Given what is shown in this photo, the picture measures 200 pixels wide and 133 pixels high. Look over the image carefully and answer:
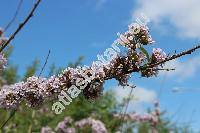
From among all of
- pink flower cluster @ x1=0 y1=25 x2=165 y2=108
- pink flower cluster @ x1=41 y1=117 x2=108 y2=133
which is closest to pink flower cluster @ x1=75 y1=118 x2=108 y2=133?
pink flower cluster @ x1=41 y1=117 x2=108 y2=133

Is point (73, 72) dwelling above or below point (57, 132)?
below

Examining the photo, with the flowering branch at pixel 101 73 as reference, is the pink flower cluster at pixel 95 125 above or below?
above

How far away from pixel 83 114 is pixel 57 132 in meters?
2.01

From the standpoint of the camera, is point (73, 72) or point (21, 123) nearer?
point (73, 72)

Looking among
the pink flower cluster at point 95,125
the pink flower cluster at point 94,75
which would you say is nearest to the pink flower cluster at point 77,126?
the pink flower cluster at point 95,125

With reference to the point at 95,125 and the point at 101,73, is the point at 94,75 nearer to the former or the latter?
the point at 101,73

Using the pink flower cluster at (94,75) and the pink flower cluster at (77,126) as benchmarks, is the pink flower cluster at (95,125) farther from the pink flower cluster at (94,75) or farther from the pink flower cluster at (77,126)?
the pink flower cluster at (94,75)

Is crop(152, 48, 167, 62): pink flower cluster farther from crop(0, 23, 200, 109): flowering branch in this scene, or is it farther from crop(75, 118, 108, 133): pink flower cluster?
crop(75, 118, 108, 133): pink flower cluster

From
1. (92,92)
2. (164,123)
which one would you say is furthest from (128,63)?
(164,123)

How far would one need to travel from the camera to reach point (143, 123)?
365 inches

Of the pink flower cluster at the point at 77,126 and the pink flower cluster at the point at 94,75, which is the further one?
the pink flower cluster at the point at 77,126

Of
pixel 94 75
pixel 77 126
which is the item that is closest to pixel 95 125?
pixel 77 126

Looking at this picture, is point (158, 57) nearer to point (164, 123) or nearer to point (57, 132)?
point (57, 132)

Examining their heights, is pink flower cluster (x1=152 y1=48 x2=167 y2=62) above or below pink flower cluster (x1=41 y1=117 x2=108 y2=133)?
below
